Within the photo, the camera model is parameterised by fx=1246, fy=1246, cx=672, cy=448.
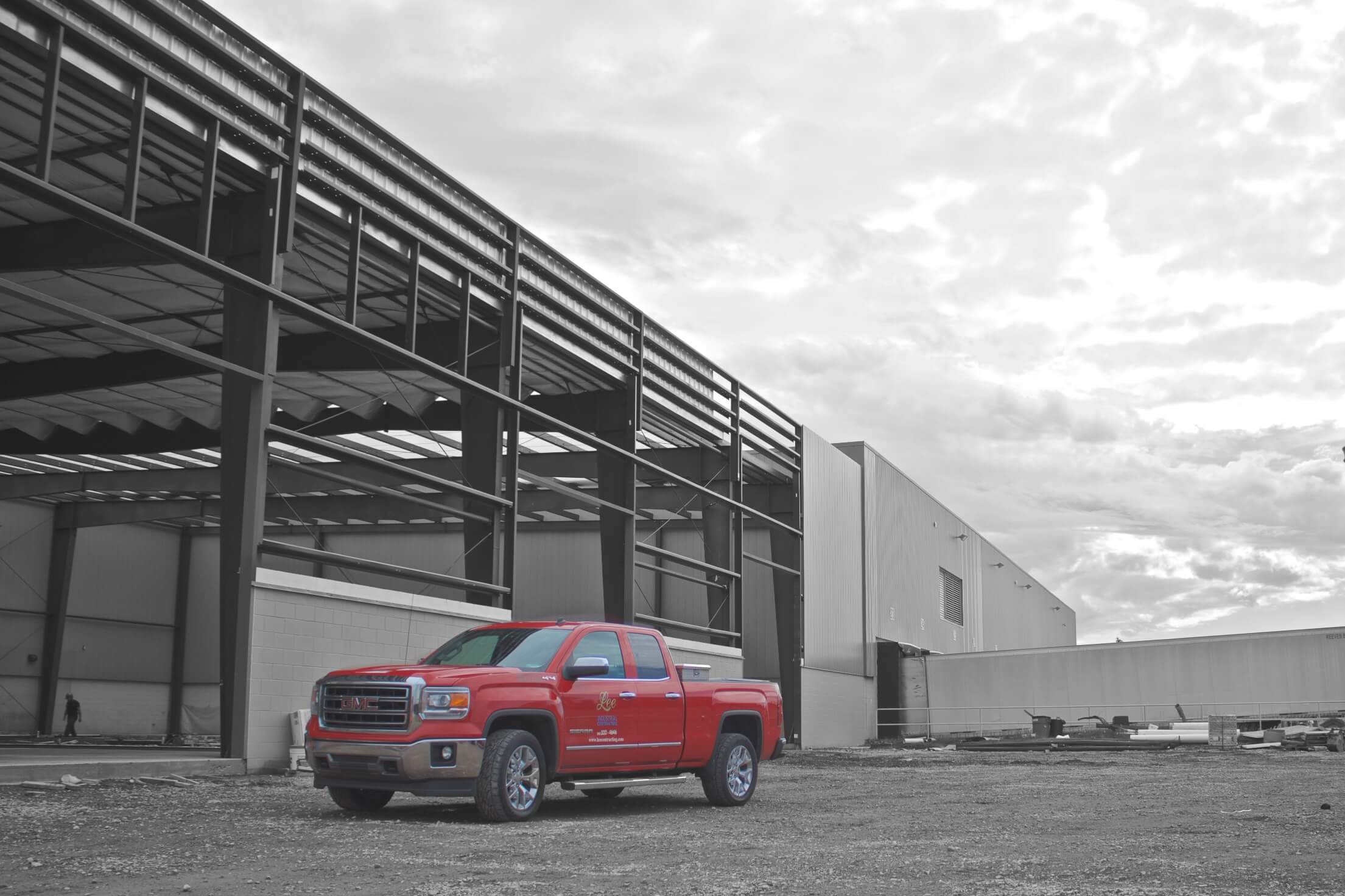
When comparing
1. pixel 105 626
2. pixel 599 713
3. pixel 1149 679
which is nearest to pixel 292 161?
pixel 599 713

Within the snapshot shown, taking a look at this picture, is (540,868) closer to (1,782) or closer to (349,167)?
(1,782)

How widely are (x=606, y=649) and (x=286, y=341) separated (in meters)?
14.7

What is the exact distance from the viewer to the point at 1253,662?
39969 mm

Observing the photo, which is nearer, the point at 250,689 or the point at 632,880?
the point at 632,880

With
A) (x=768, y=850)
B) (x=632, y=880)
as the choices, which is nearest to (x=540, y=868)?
(x=632, y=880)

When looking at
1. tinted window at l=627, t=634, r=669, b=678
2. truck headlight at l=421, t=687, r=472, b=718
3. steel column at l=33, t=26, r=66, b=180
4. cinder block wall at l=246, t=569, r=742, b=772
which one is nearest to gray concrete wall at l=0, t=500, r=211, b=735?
cinder block wall at l=246, t=569, r=742, b=772

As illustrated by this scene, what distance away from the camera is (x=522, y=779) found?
38.0 feet

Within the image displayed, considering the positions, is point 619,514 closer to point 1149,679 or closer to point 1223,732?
point 1223,732

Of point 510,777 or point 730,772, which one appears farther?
point 730,772

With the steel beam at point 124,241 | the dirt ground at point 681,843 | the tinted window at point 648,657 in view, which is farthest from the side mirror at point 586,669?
the steel beam at point 124,241

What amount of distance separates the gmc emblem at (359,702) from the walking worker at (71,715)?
107ft

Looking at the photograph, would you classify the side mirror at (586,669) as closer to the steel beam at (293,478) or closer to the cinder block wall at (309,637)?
the cinder block wall at (309,637)

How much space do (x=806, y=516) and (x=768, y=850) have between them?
29.3m

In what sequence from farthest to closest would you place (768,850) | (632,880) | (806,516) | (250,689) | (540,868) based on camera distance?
1. (806,516)
2. (250,689)
3. (768,850)
4. (540,868)
5. (632,880)
